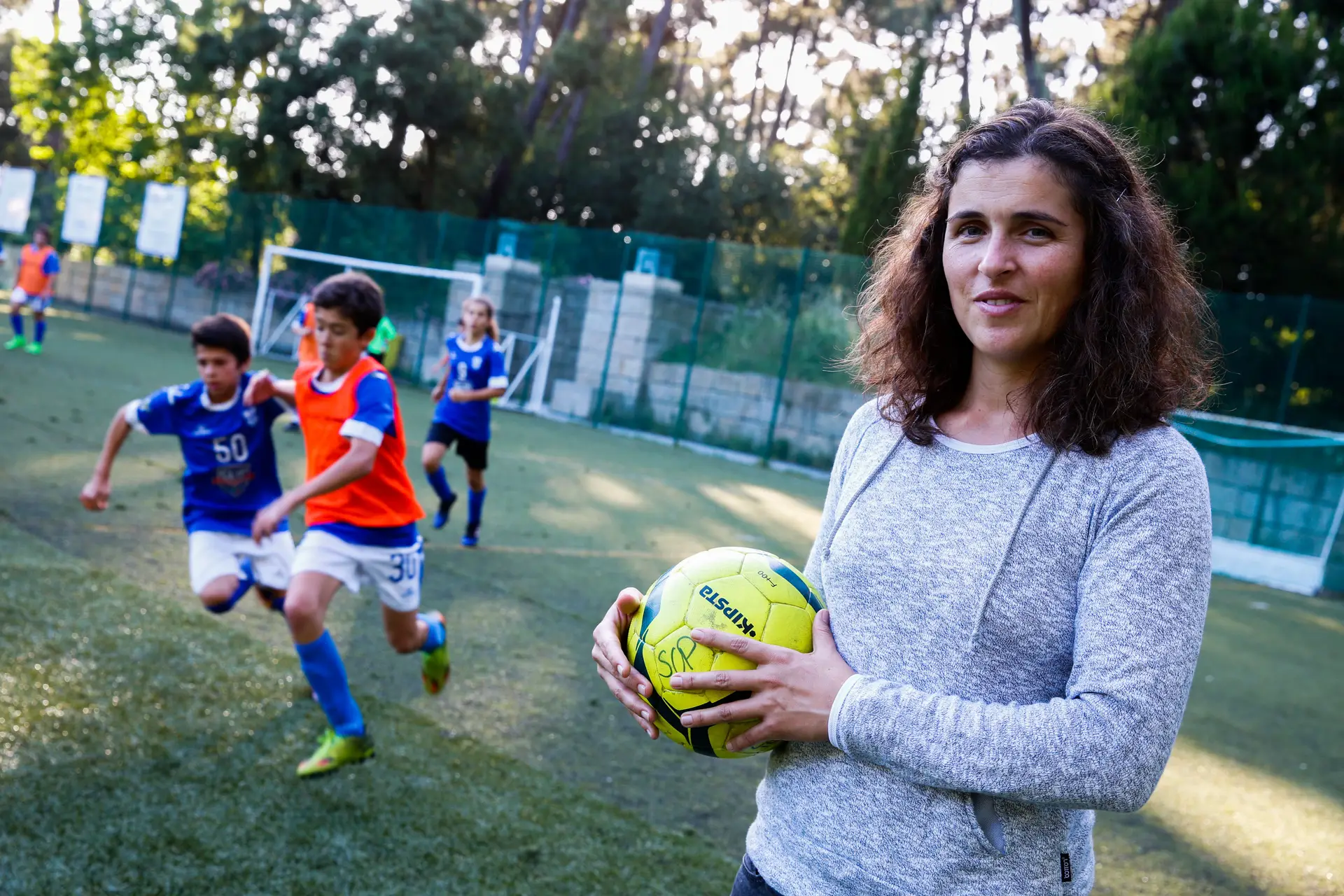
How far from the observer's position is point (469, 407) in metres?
8.57

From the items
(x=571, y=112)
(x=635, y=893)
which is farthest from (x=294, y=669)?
(x=571, y=112)

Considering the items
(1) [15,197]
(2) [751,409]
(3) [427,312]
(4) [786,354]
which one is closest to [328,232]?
(3) [427,312]

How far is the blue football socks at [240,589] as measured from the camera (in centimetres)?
466

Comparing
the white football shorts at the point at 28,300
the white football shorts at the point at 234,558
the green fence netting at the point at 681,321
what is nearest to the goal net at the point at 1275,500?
the green fence netting at the point at 681,321

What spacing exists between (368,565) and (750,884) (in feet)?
9.78

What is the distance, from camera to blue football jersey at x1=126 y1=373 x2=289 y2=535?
187 inches

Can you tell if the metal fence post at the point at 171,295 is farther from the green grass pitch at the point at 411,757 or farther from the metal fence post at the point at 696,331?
the green grass pitch at the point at 411,757

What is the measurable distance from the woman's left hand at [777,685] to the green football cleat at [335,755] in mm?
2590

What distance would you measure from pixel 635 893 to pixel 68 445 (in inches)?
288

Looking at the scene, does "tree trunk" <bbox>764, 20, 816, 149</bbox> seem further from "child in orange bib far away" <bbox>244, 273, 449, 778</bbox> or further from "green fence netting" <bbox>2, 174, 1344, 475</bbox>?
"child in orange bib far away" <bbox>244, 273, 449, 778</bbox>

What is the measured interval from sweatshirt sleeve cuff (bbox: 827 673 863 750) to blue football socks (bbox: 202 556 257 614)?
377 centimetres

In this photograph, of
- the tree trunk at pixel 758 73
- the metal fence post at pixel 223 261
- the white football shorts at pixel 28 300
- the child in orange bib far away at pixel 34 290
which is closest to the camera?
the white football shorts at pixel 28 300

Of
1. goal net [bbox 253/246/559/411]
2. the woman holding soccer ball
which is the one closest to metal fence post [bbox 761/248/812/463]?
goal net [bbox 253/246/559/411]

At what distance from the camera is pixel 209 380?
4.72 m
